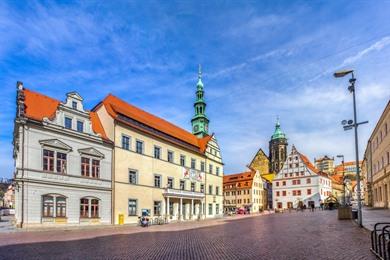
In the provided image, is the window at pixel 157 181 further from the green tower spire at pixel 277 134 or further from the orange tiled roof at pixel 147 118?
the green tower spire at pixel 277 134

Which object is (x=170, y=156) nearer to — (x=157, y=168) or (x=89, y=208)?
(x=157, y=168)

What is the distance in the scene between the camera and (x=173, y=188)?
4594 centimetres

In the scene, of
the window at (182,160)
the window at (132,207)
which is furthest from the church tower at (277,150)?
the window at (132,207)

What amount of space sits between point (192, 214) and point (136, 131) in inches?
687

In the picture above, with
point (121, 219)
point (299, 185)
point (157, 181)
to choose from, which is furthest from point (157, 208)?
point (299, 185)

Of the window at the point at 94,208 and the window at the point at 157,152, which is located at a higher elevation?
the window at the point at 157,152

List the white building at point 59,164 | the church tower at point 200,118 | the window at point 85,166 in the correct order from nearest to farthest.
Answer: the white building at point 59,164
the window at point 85,166
the church tower at point 200,118

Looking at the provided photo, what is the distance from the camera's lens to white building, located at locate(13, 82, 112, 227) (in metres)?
27.6

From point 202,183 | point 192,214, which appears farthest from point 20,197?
point 202,183

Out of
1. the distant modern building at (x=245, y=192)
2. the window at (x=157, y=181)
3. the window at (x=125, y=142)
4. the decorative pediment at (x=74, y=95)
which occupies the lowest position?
the distant modern building at (x=245, y=192)

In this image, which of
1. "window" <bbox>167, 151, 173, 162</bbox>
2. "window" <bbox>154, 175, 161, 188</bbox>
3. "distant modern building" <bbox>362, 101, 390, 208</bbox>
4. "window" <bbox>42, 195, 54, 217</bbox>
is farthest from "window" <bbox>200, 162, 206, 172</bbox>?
"window" <bbox>42, 195, 54, 217</bbox>

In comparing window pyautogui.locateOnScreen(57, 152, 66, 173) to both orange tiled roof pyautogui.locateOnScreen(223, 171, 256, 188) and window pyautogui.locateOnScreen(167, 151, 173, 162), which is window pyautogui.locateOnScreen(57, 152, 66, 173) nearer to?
window pyautogui.locateOnScreen(167, 151, 173, 162)

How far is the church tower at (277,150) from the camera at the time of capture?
397 feet

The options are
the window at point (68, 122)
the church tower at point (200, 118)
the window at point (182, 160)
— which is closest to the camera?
the window at point (68, 122)
